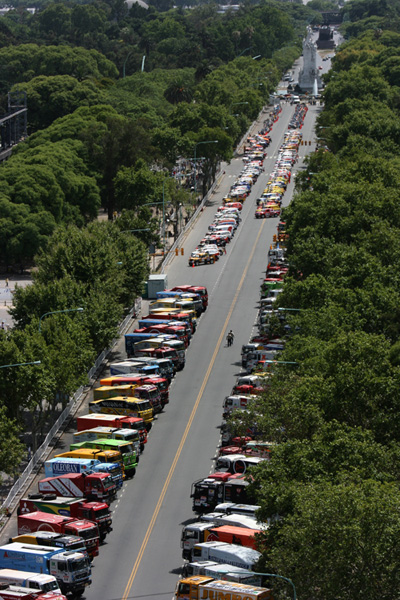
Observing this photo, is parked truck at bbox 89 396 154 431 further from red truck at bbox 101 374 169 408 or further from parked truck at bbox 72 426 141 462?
parked truck at bbox 72 426 141 462

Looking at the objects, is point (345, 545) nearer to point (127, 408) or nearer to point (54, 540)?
point (54, 540)

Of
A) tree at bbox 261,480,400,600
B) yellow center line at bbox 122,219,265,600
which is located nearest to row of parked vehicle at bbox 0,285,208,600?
yellow center line at bbox 122,219,265,600

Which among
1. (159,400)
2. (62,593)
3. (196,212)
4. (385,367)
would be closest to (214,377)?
(159,400)

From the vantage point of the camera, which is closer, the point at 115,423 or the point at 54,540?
the point at 54,540

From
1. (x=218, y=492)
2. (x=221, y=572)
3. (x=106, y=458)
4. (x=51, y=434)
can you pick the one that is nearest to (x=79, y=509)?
(x=106, y=458)

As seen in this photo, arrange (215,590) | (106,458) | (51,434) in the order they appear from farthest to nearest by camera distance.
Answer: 1. (51,434)
2. (106,458)
3. (215,590)

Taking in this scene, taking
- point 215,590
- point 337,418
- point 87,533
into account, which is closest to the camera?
point 215,590
